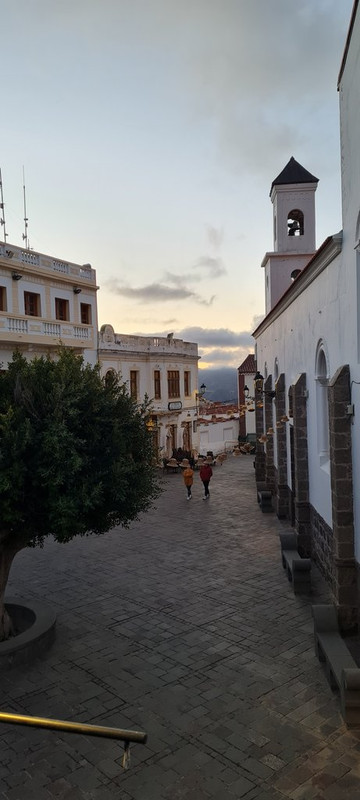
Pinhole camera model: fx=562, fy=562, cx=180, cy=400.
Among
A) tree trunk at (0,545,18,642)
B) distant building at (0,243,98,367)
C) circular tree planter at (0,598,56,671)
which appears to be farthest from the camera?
distant building at (0,243,98,367)

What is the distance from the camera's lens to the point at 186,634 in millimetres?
8969

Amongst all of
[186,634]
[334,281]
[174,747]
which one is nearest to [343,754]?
[174,747]

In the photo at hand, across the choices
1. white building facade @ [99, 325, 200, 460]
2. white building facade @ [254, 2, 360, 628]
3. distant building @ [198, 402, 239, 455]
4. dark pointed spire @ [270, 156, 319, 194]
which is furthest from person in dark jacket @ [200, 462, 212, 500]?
distant building @ [198, 402, 239, 455]

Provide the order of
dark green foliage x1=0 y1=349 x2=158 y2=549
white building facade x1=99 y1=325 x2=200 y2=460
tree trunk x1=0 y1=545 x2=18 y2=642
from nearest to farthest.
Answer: dark green foliage x1=0 y1=349 x2=158 y2=549 < tree trunk x1=0 y1=545 x2=18 y2=642 < white building facade x1=99 y1=325 x2=200 y2=460

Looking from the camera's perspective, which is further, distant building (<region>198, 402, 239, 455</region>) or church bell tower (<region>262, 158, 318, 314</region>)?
distant building (<region>198, 402, 239, 455</region>)

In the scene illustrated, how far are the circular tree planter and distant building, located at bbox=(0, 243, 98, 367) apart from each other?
12.2m

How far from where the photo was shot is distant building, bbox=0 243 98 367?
20219mm

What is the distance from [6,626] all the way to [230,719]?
3.74 metres

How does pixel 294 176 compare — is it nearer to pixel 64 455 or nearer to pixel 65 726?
pixel 64 455

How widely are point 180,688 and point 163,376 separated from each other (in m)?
24.3

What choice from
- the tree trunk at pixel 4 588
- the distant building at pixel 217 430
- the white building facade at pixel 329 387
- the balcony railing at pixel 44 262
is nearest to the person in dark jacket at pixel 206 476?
the white building facade at pixel 329 387

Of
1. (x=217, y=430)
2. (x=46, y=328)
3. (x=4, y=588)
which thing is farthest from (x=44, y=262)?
(x=217, y=430)

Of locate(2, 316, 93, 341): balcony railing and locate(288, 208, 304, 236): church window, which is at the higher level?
locate(288, 208, 304, 236): church window

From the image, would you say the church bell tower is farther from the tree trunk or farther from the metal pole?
the metal pole
